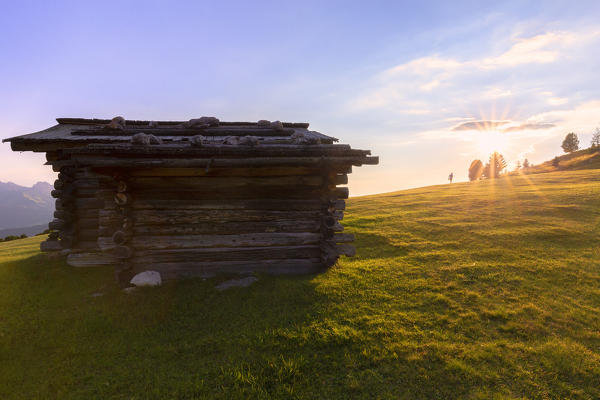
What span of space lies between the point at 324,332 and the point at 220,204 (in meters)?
3.99

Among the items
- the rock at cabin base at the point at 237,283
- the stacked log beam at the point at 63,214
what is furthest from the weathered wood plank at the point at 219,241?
the stacked log beam at the point at 63,214

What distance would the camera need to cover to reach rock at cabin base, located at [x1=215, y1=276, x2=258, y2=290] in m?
6.09

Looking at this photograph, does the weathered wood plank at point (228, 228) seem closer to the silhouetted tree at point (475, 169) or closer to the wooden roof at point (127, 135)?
the wooden roof at point (127, 135)

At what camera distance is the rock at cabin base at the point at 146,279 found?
624cm

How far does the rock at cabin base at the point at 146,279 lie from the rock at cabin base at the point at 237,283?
157cm

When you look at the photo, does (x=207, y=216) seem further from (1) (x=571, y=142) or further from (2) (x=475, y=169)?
(1) (x=571, y=142)

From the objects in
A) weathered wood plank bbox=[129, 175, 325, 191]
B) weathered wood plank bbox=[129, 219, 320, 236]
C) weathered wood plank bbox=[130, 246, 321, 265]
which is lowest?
weathered wood plank bbox=[130, 246, 321, 265]

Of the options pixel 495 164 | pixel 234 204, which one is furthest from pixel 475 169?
pixel 234 204

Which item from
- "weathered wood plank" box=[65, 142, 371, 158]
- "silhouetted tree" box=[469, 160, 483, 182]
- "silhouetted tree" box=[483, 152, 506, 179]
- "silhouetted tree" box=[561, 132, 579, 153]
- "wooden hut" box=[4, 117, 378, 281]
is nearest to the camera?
"weathered wood plank" box=[65, 142, 371, 158]

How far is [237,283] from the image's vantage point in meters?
6.23

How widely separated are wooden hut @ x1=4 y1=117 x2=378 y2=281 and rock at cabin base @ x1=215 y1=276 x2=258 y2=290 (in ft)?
1.66

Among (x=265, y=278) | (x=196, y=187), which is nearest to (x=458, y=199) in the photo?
(x=265, y=278)

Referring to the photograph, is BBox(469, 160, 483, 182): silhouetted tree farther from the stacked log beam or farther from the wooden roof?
the stacked log beam

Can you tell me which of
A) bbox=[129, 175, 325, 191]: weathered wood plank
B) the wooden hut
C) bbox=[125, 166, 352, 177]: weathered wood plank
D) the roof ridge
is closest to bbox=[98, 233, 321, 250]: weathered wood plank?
the wooden hut
